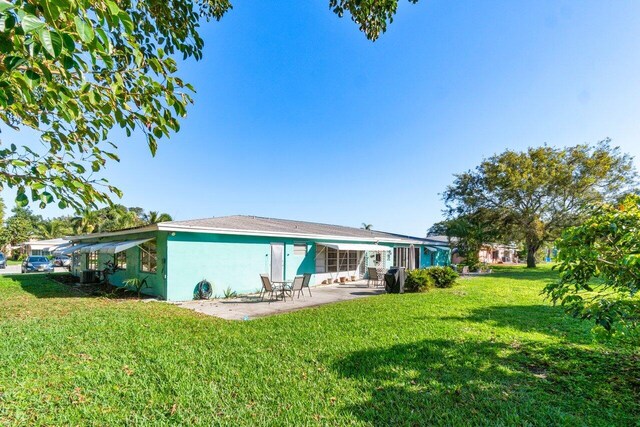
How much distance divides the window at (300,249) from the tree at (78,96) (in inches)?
594

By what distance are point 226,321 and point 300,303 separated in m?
4.20

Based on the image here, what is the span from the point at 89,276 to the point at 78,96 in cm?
2143

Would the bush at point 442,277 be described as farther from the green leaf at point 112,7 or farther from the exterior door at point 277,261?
the green leaf at point 112,7

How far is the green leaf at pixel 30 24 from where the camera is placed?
4.18ft

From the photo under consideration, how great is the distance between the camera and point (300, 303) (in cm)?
1313

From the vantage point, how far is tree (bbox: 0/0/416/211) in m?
1.65

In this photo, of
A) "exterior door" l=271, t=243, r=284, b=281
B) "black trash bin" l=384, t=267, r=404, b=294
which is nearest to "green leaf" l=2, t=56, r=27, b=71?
"black trash bin" l=384, t=267, r=404, b=294

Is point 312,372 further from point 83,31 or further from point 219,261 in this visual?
point 219,261

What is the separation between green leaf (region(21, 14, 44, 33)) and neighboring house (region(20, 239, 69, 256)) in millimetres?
52295

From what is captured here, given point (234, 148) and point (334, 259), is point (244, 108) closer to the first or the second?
point (234, 148)

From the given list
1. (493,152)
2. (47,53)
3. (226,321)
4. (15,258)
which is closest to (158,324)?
(226,321)

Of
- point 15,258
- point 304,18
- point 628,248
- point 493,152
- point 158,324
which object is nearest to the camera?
point 628,248

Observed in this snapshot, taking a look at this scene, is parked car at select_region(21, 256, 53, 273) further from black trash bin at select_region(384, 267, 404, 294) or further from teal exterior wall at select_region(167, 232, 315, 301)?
black trash bin at select_region(384, 267, 404, 294)

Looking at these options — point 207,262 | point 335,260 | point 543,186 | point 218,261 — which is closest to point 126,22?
point 207,262
